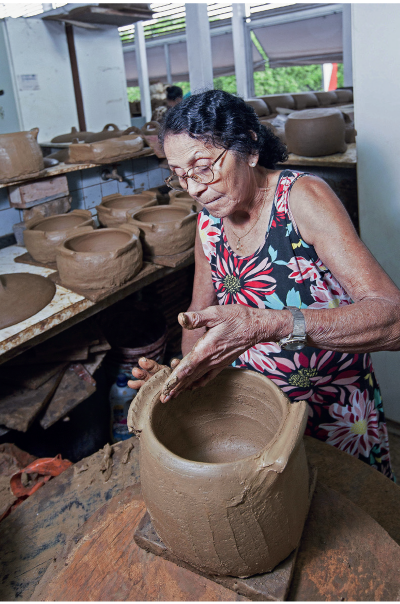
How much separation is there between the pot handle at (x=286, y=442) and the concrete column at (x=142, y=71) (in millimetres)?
10074

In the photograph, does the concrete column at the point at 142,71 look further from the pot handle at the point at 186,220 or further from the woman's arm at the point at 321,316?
the woman's arm at the point at 321,316

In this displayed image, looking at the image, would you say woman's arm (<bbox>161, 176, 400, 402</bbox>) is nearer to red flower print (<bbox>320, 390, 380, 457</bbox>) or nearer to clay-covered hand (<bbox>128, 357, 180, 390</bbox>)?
clay-covered hand (<bbox>128, 357, 180, 390</bbox>)

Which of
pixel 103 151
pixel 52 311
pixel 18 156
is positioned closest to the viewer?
pixel 52 311

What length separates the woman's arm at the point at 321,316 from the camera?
115cm

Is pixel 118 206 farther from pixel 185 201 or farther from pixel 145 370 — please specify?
pixel 145 370

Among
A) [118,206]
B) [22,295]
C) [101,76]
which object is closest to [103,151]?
[118,206]

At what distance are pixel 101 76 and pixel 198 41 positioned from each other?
5.78 ft

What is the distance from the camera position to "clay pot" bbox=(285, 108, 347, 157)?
3.73 metres

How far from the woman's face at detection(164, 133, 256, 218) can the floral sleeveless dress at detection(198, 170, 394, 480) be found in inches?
6.2

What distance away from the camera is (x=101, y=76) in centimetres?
762

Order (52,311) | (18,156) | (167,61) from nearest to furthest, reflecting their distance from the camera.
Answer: (52,311), (18,156), (167,61)

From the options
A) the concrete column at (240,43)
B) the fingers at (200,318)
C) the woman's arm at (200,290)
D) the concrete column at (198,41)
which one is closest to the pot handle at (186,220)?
the woman's arm at (200,290)

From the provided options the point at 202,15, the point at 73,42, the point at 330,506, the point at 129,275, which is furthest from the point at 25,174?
the point at 202,15

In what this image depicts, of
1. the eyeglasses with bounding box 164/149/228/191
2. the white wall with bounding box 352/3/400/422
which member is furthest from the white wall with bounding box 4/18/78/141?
the eyeglasses with bounding box 164/149/228/191
